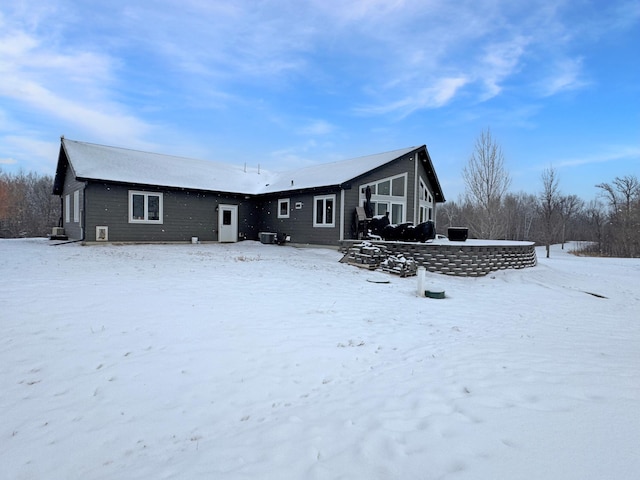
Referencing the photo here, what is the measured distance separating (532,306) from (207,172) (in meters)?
17.9

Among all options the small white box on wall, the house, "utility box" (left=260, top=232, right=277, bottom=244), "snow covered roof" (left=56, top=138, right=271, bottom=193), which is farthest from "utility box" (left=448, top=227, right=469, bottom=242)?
the small white box on wall

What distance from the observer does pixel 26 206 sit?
35.8 metres

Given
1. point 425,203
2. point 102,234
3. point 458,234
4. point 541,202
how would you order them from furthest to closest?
point 541,202 < point 425,203 < point 102,234 < point 458,234

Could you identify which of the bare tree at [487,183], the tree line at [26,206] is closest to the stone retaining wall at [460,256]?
the bare tree at [487,183]

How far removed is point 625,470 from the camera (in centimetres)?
180

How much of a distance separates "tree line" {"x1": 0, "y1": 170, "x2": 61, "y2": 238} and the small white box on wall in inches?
781

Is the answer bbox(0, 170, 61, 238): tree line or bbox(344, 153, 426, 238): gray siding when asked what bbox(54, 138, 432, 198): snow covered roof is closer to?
bbox(344, 153, 426, 238): gray siding

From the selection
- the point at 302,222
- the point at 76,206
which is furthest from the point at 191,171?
the point at 302,222

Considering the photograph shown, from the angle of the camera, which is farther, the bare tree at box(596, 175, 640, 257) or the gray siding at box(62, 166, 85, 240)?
the bare tree at box(596, 175, 640, 257)

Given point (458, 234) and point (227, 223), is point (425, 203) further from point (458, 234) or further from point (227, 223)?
point (227, 223)

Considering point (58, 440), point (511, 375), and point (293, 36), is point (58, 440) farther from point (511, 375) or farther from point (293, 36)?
point (293, 36)

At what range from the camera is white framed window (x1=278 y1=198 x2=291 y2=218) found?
18125 millimetres

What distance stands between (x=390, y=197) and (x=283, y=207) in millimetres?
5568

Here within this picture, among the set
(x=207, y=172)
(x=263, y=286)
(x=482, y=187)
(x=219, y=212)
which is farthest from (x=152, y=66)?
(x=482, y=187)
